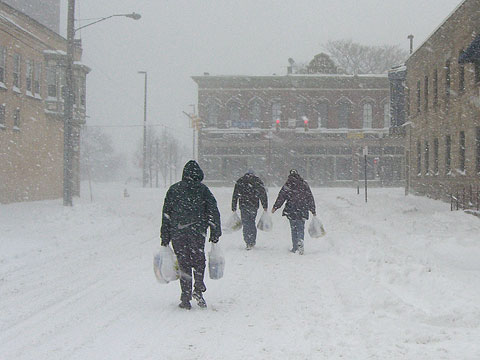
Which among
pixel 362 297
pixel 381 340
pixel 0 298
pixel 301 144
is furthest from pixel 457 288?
pixel 301 144

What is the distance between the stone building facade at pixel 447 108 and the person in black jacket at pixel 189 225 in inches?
562

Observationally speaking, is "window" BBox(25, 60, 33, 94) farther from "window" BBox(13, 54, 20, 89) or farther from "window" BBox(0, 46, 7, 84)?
"window" BBox(0, 46, 7, 84)

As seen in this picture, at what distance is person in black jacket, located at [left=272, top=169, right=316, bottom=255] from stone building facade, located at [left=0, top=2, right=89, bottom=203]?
19.0 metres

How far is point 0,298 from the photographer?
27.6ft

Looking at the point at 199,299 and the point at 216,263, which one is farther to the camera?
the point at 216,263

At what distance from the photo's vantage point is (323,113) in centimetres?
5950

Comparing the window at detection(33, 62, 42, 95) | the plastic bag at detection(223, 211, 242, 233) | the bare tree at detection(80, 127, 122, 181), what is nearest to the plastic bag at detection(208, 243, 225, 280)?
the plastic bag at detection(223, 211, 242, 233)

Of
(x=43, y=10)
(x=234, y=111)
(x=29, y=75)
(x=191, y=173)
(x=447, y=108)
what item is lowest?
(x=191, y=173)

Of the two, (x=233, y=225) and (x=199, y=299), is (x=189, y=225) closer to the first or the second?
(x=199, y=299)

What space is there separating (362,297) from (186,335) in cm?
289

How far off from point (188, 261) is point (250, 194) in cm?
628

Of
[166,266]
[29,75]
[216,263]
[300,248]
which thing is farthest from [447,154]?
[166,266]

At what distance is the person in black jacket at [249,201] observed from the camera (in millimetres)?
13852

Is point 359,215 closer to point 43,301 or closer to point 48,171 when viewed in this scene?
point 43,301
